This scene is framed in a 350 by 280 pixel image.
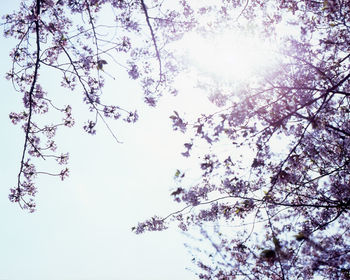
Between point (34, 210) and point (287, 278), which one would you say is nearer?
→ point (34, 210)

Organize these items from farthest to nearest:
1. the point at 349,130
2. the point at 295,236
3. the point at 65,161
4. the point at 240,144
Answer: the point at 349,130, the point at 65,161, the point at 240,144, the point at 295,236

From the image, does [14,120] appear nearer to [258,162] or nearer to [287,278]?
[258,162]

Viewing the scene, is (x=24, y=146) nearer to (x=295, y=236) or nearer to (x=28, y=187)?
(x=28, y=187)

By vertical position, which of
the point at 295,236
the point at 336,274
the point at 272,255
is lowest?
the point at 272,255

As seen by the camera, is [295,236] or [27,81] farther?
[27,81]

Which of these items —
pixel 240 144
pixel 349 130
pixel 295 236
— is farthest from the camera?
pixel 349 130

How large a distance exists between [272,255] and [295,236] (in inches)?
14.7

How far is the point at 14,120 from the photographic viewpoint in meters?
6.82

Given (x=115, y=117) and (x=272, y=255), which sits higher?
(x=115, y=117)

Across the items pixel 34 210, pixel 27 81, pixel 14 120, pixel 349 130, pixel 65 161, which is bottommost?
pixel 34 210

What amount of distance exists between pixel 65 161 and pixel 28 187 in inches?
52.3

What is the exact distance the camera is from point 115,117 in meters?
6.64

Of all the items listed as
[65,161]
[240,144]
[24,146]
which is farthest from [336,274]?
[24,146]

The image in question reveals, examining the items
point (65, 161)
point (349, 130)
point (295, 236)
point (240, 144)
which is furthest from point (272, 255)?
point (349, 130)
